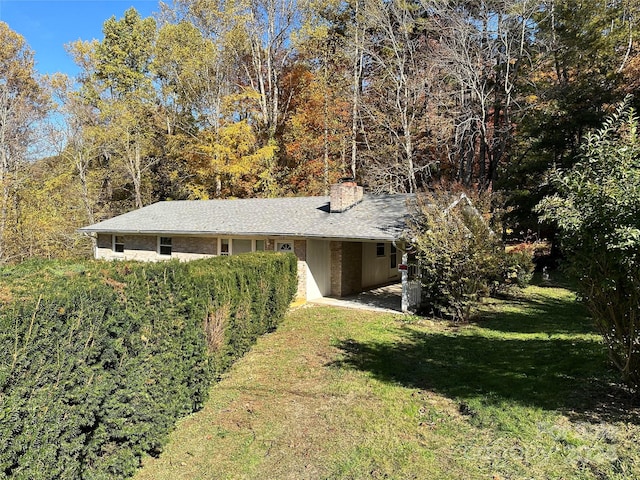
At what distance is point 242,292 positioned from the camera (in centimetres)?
774

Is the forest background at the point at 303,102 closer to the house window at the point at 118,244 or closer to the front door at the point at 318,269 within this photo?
the house window at the point at 118,244

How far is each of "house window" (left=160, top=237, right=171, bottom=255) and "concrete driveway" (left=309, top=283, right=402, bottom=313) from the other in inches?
306

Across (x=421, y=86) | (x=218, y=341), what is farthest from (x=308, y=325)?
(x=421, y=86)

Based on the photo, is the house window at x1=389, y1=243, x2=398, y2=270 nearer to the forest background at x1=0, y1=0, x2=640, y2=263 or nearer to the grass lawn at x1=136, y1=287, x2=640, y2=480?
the forest background at x1=0, y1=0, x2=640, y2=263

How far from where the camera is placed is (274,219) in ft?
49.9

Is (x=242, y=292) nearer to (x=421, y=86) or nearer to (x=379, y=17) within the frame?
(x=421, y=86)

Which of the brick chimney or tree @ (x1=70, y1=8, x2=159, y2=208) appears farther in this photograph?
tree @ (x1=70, y1=8, x2=159, y2=208)

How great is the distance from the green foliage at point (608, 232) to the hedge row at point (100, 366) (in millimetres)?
4914

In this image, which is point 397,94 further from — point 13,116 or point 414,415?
point 414,415

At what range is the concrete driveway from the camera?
41.1ft

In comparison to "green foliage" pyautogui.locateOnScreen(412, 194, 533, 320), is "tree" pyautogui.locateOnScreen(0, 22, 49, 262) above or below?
above

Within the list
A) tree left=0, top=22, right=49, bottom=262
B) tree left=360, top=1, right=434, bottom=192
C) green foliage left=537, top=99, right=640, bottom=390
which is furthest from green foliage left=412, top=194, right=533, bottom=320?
tree left=0, top=22, right=49, bottom=262

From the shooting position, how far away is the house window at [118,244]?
18.7 meters

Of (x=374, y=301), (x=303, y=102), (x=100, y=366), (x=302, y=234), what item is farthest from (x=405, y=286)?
(x=303, y=102)
